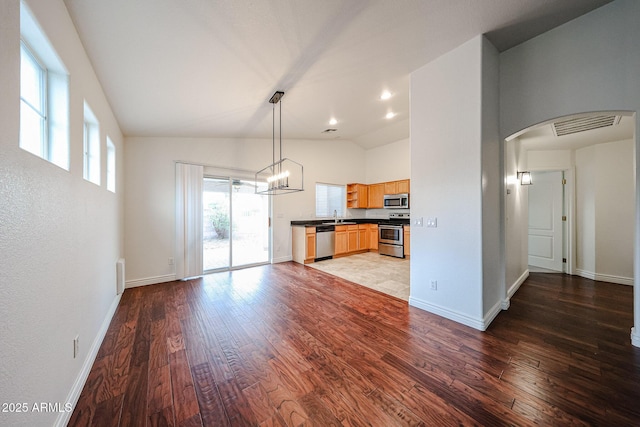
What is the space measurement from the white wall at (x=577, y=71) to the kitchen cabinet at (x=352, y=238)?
4261 millimetres

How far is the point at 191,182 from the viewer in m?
4.37

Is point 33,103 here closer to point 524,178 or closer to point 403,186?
point 524,178

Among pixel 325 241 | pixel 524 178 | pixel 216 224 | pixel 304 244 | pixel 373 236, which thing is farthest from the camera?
pixel 373 236

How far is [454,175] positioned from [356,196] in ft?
15.2

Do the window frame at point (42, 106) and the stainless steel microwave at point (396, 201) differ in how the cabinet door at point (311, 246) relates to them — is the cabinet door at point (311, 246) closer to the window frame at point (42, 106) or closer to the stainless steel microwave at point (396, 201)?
the stainless steel microwave at point (396, 201)

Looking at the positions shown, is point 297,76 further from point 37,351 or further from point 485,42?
point 37,351

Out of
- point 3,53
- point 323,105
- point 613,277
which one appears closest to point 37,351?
point 3,53

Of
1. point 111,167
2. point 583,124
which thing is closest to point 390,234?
point 583,124

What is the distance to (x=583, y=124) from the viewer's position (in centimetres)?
302

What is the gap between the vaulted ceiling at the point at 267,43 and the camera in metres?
1.77

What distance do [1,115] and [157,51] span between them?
1536 millimetres

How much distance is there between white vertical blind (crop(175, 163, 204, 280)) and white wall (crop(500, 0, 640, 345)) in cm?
499

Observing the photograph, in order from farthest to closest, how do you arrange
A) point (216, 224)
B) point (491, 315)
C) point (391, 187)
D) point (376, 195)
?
1. point (376, 195)
2. point (391, 187)
3. point (216, 224)
4. point (491, 315)

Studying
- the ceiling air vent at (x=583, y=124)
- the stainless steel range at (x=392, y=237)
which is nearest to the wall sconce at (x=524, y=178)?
the ceiling air vent at (x=583, y=124)
